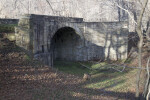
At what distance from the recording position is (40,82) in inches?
382

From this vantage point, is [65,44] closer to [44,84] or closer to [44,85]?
[44,84]

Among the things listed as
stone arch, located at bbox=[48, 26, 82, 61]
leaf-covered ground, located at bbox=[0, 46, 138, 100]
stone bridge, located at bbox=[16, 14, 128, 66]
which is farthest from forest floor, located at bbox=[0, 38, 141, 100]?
stone arch, located at bbox=[48, 26, 82, 61]

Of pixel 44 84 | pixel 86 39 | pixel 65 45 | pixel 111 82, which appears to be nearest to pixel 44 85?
pixel 44 84

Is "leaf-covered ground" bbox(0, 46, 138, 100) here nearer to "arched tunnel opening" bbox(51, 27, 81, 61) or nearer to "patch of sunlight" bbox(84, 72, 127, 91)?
"patch of sunlight" bbox(84, 72, 127, 91)

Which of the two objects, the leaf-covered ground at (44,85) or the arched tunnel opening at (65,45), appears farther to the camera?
the arched tunnel opening at (65,45)

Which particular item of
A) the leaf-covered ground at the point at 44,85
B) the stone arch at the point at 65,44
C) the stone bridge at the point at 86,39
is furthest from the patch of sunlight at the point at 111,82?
the stone arch at the point at 65,44

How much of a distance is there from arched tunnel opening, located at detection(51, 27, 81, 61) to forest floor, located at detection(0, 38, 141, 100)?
607 centimetres

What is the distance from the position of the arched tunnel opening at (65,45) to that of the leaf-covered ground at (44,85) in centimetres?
634

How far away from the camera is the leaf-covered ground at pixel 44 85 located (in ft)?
27.3

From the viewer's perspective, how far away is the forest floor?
8336 mm

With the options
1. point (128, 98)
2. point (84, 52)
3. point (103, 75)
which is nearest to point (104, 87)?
point (128, 98)

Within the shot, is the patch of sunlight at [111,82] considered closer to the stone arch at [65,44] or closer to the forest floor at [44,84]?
the forest floor at [44,84]

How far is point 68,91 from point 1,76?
3.20 m

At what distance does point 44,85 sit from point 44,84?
11 cm
